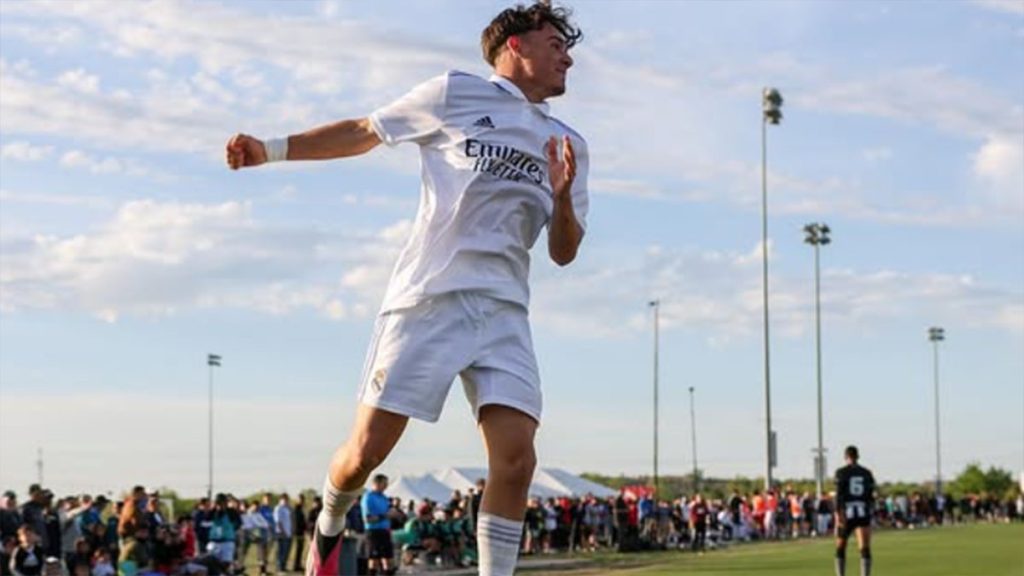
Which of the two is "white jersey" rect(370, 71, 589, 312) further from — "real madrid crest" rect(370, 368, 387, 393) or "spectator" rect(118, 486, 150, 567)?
"spectator" rect(118, 486, 150, 567)

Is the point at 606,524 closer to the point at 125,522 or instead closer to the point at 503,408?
the point at 125,522

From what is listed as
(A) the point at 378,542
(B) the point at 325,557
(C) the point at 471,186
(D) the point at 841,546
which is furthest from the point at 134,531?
(C) the point at 471,186

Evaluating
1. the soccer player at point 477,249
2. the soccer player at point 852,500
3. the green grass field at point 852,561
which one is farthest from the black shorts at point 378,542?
the soccer player at point 477,249

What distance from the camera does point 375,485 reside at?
31.4 meters

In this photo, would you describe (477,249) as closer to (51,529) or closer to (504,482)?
(504,482)

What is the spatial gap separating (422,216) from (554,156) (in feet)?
1.98

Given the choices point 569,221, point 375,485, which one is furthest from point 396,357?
point 375,485

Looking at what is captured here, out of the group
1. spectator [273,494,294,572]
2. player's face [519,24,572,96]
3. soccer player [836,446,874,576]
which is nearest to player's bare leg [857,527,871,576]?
soccer player [836,446,874,576]

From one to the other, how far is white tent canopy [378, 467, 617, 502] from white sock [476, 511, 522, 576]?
129 feet

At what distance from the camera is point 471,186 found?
7266mm

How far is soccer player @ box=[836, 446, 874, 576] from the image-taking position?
26609 millimetres

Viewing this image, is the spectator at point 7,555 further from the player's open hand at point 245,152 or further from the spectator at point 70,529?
the player's open hand at point 245,152

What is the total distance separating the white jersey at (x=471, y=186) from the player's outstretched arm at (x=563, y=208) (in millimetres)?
78

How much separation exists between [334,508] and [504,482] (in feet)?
2.85
